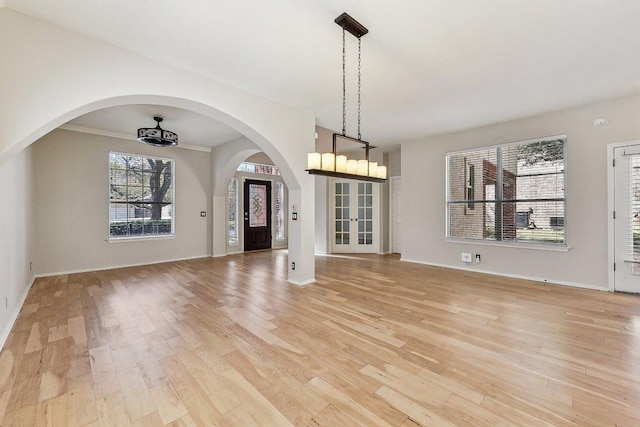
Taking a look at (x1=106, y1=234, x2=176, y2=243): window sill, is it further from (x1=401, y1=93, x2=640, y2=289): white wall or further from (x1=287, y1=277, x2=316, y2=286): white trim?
(x1=401, y1=93, x2=640, y2=289): white wall

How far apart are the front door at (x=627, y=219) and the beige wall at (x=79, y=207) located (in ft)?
26.8

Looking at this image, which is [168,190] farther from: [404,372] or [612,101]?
[612,101]

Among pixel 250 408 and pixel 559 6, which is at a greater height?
pixel 559 6

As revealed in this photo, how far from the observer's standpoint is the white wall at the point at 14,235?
2.65 meters

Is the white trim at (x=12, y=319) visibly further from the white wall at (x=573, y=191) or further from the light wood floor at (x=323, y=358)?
the white wall at (x=573, y=191)

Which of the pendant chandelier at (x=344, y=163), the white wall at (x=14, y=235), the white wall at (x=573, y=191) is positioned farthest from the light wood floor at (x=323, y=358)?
the pendant chandelier at (x=344, y=163)

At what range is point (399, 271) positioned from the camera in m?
5.27

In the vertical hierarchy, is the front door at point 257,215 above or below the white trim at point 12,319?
above

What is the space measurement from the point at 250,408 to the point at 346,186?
642 centimetres

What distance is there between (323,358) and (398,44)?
298 cm

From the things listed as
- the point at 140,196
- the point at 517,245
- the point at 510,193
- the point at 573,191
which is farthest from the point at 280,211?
the point at 573,191

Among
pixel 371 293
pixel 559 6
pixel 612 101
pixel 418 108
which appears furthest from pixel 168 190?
pixel 612 101

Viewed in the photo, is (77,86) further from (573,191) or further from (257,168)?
(573,191)

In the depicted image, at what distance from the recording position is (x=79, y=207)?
518 cm
